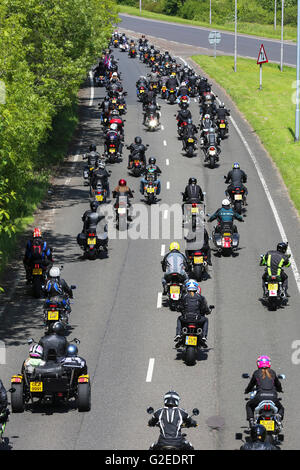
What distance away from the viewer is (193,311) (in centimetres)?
2130

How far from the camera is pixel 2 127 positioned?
2367 centimetres

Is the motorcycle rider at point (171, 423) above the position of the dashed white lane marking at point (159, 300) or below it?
below

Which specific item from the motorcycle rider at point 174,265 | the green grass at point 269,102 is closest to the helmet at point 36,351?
the motorcycle rider at point 174,265

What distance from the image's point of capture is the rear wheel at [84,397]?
18.3 metres

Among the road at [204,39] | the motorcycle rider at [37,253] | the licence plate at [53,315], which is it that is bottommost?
the licence plate at [53,315]

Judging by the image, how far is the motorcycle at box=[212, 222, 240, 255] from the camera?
3056cm

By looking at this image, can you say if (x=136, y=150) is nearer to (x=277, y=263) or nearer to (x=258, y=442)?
(x=277, y=263)

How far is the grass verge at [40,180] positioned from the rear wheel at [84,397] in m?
8.39

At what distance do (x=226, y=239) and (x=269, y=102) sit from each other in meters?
35.5

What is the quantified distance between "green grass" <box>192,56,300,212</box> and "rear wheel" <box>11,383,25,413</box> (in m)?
21.3

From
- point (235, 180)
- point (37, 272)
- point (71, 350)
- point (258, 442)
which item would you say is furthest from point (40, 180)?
point (258, 442)

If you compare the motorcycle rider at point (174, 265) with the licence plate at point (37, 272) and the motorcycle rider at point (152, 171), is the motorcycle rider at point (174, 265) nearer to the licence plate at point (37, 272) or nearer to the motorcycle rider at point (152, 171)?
the licence plate at point (37, 272)

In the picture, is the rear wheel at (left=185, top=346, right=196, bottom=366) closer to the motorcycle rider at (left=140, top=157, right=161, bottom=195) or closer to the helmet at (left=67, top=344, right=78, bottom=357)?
the helmet at (left=67, top=344, right=78, bottom=357)

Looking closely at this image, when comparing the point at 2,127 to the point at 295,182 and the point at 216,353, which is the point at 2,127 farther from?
the point at 295,182
